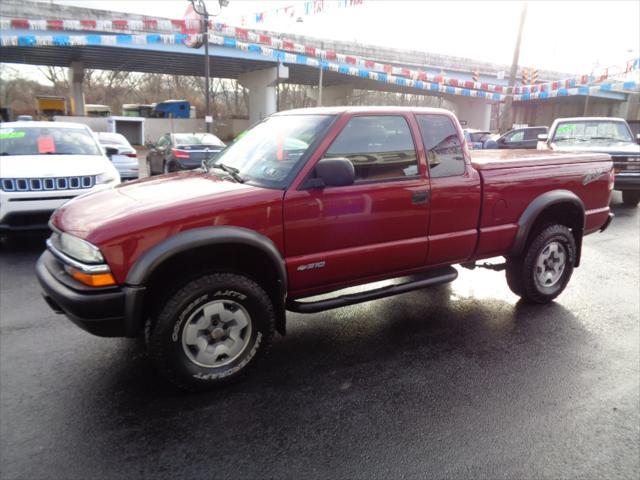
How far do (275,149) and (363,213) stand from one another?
85 centimetres

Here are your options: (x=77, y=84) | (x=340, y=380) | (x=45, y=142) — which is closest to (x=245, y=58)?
(x=77, y=84)

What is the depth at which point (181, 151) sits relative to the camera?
1177cm

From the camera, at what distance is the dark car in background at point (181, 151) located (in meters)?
11.6

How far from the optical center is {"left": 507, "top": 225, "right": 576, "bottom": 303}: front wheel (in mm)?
4461

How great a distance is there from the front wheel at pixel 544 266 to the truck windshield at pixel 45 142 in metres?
6.50

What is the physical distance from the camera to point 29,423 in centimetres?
272

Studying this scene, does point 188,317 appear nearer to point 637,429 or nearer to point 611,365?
point 637,429

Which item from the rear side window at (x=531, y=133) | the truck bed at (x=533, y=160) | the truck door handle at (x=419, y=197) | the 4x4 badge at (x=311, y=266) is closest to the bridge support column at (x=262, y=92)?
the rear side window at (x=531, y=133)

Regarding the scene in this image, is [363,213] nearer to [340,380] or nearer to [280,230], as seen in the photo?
[280,230]

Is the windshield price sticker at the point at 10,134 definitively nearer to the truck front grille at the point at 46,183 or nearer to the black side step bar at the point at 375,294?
the truck front grille at the point at 46,183

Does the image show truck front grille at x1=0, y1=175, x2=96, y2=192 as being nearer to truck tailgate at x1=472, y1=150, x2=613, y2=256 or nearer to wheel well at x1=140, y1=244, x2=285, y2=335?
wheel well at x1=140, y1=244, x2=285, y2=335

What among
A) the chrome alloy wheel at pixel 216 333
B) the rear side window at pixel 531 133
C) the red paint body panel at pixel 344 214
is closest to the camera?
the red paint body panel at pixel 344 214

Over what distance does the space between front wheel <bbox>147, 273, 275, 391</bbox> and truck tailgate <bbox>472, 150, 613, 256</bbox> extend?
2201 millimetres

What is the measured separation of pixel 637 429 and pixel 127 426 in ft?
9.95
